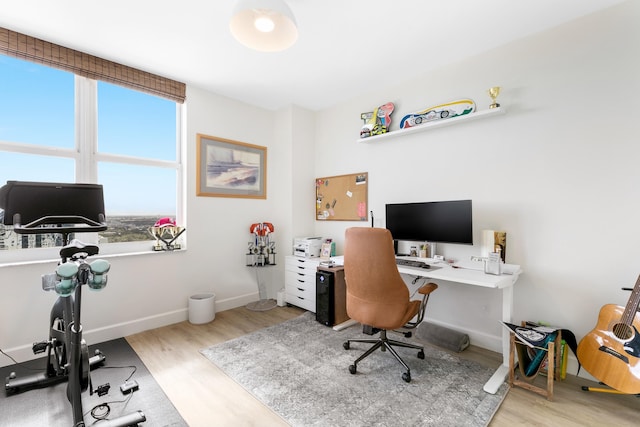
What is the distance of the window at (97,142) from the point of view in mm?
2408

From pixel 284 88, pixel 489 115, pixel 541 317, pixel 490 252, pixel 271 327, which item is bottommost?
pixel 271 327

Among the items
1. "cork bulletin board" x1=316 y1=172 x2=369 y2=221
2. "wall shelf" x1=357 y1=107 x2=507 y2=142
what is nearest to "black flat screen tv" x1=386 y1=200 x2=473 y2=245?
"cork bulletin board" x1=316 y1=172 x2=369 y2=221

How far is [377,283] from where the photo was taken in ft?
6.68

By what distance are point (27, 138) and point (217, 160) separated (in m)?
1.65

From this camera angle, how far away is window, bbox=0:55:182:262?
2.41 meters

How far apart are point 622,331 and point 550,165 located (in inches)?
47.4

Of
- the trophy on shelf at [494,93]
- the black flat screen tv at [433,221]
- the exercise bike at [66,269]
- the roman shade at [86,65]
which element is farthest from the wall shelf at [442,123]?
the exercise bike at [66,269]

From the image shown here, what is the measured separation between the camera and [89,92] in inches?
107

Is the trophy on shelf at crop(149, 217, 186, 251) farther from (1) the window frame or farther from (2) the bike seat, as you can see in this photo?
(2) the bike seat

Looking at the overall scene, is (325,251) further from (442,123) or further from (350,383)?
(442,123)

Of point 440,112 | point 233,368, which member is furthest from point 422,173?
point 233,368

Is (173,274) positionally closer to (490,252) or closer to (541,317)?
(490,252)

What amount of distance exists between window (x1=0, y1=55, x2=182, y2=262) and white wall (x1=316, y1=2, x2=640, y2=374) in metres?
2.61

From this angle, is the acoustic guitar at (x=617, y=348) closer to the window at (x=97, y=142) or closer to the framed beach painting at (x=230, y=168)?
the framed beach painting at (x=230, y=168)
